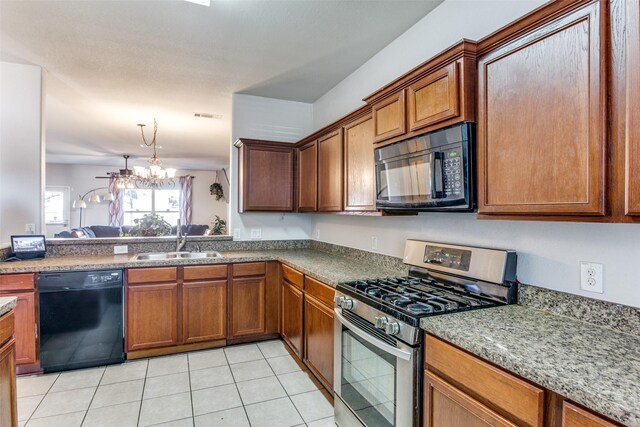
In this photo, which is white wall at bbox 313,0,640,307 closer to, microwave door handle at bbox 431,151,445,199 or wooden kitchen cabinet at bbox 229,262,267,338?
microwave door handle at bbox 431,151,445,199

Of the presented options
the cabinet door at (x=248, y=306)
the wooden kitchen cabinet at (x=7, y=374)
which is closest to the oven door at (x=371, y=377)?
the cabinet door at (x=248, y=306)

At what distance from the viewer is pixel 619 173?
1084 mm

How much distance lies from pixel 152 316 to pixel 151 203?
813 centimetres

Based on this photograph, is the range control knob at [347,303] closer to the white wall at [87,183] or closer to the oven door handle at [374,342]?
the oven door handle at [374,342]

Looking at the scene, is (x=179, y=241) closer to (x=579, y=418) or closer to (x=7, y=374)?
(x=7, y=374)

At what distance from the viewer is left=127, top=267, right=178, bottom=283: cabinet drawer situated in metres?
2.94

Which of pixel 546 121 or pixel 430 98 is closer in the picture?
pixel 546 121

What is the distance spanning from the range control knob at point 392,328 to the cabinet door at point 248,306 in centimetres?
199

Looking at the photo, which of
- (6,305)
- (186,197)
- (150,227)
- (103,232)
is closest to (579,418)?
(6,305)

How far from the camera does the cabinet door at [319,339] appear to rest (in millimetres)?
2334

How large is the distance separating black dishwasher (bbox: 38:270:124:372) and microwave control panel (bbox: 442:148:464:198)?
270cm

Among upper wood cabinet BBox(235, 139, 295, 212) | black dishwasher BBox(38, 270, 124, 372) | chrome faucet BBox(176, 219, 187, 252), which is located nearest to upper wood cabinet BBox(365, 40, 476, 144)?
upper wood cabinet BBox(235, 139, 295, 212)

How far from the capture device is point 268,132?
410cm

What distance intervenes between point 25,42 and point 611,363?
409cm
